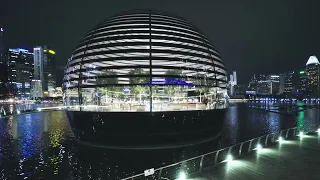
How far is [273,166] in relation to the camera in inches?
599

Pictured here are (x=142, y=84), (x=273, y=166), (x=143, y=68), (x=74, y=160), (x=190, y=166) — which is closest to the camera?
(x=273, y=166)

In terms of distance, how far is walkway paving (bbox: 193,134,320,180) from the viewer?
13.3 meters

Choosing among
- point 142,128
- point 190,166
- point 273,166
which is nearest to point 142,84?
point 142,128

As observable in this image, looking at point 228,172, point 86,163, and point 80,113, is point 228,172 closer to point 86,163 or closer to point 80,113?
point 86,163

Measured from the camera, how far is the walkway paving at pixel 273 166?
13336 millimetres

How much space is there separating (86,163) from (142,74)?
33.2ft

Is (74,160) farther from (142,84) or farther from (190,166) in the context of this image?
(190,166)

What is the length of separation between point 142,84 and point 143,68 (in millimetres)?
1698

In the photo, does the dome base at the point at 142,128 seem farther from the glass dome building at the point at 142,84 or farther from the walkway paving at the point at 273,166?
the walkway paving at the point at 273,166

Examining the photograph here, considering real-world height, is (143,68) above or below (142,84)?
above

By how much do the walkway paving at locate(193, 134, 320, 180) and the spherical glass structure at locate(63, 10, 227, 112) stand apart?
9014 mm

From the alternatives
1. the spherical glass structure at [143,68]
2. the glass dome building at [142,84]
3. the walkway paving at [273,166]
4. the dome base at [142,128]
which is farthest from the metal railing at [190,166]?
the spherical glass structure at [143,68]

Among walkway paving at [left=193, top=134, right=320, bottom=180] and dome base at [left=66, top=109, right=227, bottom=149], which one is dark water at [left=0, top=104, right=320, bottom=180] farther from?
walkway paving at [left=193, top=134, right=320, bottom=180]

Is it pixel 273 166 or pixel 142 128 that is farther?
pixel 142 128
